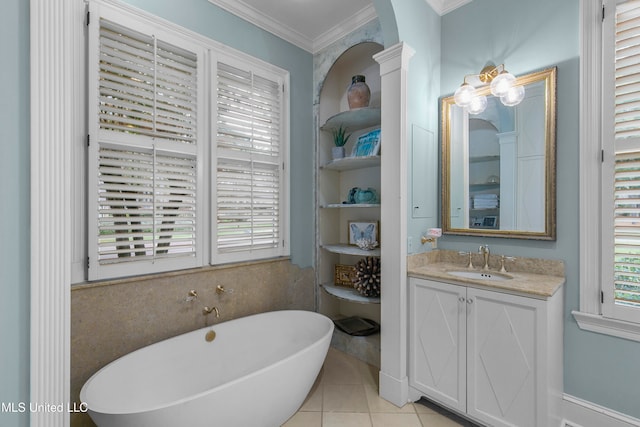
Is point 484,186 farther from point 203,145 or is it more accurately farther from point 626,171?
point 203,145

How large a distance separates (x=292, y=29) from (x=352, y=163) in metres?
1.31

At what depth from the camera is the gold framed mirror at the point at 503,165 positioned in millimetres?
1777

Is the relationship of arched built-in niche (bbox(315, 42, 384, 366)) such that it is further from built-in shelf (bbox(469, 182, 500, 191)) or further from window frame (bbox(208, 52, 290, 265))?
built-in shelf (bbox(469, 182, 500, 191))

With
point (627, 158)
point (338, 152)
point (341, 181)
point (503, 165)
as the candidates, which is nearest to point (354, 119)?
point (338, 152)

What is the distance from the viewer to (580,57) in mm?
1649

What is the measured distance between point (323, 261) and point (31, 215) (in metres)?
2.27

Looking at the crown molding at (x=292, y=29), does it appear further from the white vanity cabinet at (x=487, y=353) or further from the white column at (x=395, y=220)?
the white vanity cabinet at (x=487, y=353)

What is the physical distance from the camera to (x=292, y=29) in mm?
2586

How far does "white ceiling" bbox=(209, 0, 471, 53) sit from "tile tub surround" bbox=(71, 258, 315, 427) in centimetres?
203

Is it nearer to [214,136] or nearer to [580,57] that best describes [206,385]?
[214,136]

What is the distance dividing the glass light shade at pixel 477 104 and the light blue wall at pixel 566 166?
9.4 inches

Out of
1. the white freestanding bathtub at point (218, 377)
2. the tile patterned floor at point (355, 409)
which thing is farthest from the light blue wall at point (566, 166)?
the white freestanding bathtub at point (218, 377)

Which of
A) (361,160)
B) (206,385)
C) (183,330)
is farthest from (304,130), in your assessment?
(206,385)

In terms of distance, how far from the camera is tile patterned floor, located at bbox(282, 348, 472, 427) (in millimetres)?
1748
